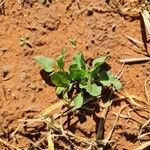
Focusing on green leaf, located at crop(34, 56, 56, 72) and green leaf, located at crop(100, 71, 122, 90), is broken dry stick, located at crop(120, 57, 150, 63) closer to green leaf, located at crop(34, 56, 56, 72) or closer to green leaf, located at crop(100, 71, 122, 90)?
green leaf, located at crop(100, 71, 122, 90)

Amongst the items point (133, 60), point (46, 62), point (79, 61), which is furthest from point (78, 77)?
point (133, 60)

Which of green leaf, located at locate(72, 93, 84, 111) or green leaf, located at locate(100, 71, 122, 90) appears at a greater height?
green leaf, located at locate(100, 71, 122, 90)

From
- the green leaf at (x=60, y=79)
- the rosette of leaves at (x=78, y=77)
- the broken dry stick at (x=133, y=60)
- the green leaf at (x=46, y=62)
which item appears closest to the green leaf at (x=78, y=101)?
the rosette of leaves at (x=78, y=77)

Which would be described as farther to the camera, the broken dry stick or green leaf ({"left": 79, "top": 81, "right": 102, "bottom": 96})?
the broken dry stick

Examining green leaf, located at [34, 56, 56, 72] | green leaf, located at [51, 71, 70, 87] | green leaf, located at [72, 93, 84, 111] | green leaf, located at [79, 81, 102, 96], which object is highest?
green leaf, located at [34, 56, 56, 72]

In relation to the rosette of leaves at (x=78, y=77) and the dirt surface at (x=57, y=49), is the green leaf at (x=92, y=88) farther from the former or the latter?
the dirt surface at (x=57, y=49)

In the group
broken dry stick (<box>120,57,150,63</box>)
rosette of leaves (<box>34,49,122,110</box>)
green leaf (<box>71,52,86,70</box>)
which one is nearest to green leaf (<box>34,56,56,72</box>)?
rosette of leaves (<box>34,49,122,110</box>)
